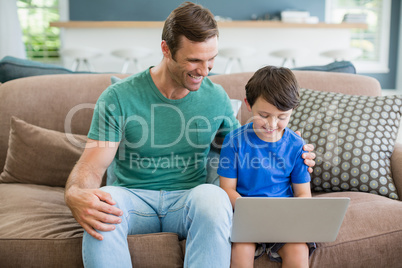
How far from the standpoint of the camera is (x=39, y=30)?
6.66m

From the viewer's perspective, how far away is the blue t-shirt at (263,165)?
4.72 ft

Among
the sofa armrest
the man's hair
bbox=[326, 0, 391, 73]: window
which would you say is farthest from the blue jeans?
bbox=[326, 0, 391, 73]: window

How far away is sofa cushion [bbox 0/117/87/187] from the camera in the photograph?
1.80 meters

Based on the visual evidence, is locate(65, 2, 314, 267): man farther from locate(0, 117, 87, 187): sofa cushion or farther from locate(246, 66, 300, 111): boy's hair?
locate(0, 117, 87, 187): sofa cushion

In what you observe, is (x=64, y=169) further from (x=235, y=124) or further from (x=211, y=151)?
(x=235, y=124)

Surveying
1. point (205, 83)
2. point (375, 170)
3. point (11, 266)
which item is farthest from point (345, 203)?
point (11, 266)

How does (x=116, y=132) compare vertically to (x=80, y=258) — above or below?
above

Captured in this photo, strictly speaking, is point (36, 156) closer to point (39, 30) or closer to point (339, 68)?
point (339, 68)

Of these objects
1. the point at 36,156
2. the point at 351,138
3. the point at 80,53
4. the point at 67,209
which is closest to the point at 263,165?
the point at 351,138

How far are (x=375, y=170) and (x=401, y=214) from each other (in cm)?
28

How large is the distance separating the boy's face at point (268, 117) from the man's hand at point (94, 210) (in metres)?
0.55

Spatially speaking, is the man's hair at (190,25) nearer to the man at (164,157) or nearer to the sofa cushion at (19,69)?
the man at (164,157)

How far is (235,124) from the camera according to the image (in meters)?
1.66

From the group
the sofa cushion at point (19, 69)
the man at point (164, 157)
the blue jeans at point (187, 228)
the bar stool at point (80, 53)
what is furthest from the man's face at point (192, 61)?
the bar stool at point (80, 53)
